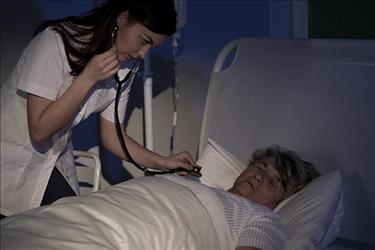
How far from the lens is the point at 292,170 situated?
167cm

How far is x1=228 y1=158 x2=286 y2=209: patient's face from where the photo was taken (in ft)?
5.33

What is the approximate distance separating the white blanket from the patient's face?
265mm

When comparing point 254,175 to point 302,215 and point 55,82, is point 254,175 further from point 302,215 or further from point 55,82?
point 55,82

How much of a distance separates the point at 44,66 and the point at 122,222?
1.25 feet

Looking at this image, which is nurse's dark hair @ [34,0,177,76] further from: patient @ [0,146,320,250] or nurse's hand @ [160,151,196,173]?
nurse's hand @ [160,151,196,173]

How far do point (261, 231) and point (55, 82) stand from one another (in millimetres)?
567

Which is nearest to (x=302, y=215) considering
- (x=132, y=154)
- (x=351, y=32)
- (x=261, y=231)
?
(x=261, y=231)

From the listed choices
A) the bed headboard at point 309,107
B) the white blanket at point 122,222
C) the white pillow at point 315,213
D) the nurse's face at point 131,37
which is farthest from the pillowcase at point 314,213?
the nurse's face at point 131,37

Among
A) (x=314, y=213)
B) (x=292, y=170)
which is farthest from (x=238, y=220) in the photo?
(x=292, y=170)

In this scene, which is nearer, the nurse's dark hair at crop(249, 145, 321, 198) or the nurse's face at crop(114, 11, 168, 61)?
the nurse's face at crop(114, 11, 168, 61)

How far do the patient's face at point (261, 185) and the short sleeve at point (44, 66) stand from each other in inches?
22.9

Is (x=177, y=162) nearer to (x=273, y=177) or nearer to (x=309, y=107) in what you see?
(x=273, y=177)

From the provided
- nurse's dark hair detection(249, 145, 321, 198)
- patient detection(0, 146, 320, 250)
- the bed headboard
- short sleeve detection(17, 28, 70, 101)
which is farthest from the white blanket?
the bed headboard

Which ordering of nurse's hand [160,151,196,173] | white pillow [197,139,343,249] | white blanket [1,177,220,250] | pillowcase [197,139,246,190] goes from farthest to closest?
pillowcase [197,139,246,190]
nurse's hand [160,151,196,173]
white pillow [197,139,343,249]
white blanket [1,177,220,250]
